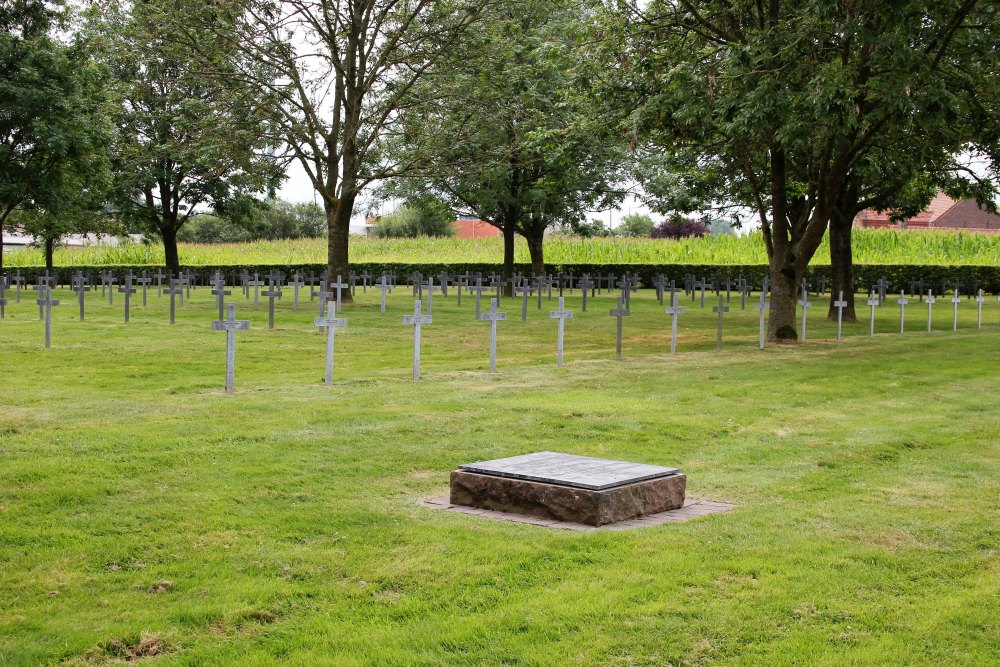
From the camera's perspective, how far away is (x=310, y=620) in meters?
5.91

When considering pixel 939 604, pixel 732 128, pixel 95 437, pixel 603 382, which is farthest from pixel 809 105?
pixel 939 604

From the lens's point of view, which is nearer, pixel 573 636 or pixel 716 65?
pixel 573 636

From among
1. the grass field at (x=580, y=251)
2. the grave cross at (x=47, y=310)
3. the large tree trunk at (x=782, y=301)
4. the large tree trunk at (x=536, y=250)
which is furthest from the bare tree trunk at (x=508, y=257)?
the grave cross at (x=47, y=310)

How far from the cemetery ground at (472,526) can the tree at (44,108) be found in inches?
670

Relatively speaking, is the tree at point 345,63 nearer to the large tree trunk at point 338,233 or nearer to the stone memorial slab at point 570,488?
the large tree trunk at point 338,233

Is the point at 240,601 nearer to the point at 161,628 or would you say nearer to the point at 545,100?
the point at 161,628

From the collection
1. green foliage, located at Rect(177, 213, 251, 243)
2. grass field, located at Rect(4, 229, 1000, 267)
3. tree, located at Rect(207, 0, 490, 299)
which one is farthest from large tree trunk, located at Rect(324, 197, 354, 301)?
green foliage, located at Rect(177, 213, 251, 243)

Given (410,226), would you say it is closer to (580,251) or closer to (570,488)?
(580,251)

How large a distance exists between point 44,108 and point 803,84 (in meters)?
22.1

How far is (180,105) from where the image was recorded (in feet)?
122

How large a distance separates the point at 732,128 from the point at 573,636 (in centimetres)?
1537

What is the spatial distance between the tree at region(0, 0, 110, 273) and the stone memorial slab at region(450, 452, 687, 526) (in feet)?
90.4

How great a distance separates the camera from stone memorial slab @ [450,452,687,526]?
25.8 feet

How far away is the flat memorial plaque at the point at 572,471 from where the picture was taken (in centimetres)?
798
